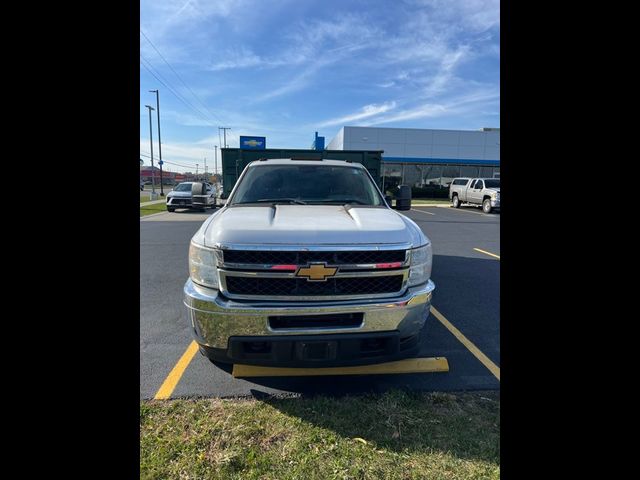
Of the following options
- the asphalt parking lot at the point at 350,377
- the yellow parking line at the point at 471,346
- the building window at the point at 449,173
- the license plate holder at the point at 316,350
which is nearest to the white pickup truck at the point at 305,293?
the license plate holder at the point at 316,350

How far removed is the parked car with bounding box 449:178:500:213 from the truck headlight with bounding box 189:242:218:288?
64.3 feet

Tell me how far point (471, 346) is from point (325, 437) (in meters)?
2.13

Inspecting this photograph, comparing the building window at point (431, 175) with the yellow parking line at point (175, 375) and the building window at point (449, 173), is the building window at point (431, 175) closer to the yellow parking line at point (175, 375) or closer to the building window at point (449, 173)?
the building window at point (449, 173)

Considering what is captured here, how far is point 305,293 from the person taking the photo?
2.43 m

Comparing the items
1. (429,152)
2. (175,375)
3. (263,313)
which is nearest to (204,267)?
(263,313)

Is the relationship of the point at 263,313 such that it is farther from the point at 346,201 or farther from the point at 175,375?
the point at 346,201

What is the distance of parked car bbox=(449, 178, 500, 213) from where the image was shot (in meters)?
19.7
